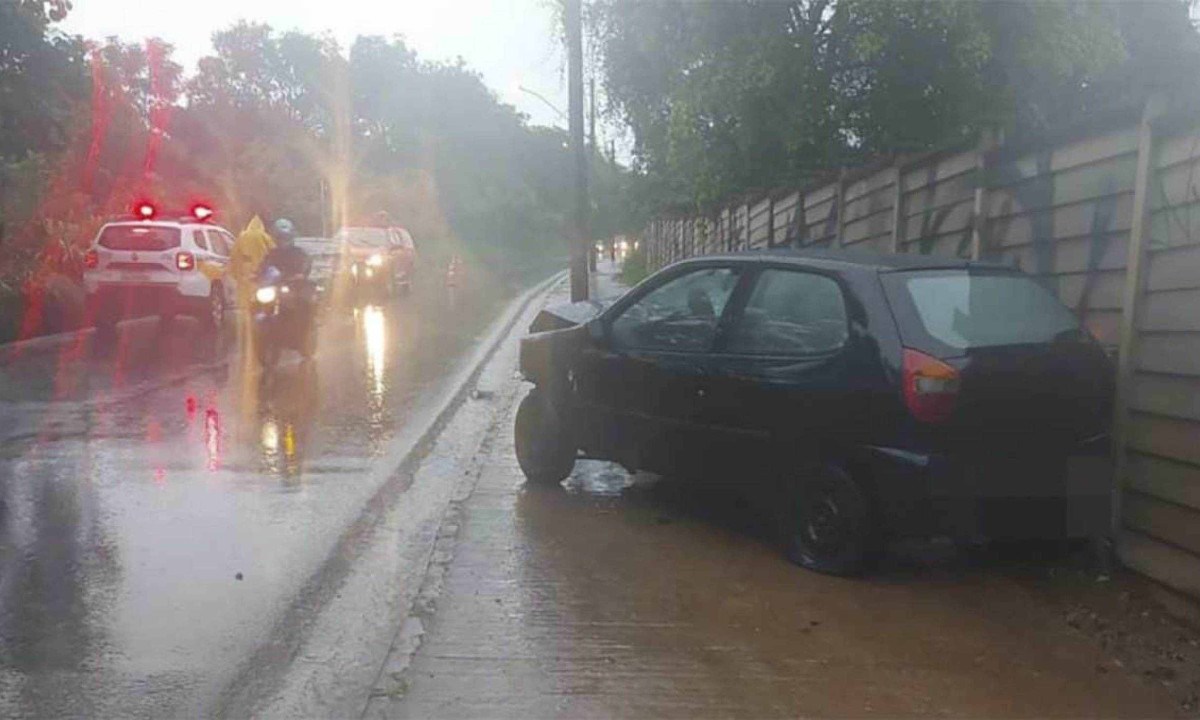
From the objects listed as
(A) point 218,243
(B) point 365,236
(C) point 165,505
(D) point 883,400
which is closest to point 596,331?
(D) point 883,400

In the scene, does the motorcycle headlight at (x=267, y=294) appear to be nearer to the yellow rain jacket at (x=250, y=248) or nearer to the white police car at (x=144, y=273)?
the yellow rain jacket at (x=250, y=248)

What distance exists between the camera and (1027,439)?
642 centimetres

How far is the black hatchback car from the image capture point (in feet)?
20.6

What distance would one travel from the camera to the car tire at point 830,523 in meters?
6.51

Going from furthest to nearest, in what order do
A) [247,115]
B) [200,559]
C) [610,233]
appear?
[610,233] → [247,115] → [200,559]

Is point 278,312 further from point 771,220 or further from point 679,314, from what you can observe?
point 679,314

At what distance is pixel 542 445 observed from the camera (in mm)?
8859

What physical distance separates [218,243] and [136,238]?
6.38 feet

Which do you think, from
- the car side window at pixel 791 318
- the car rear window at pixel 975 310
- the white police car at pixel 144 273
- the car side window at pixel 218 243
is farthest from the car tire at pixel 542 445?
the car side window at pixel 218 243

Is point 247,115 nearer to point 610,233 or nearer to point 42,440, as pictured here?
point 610,233

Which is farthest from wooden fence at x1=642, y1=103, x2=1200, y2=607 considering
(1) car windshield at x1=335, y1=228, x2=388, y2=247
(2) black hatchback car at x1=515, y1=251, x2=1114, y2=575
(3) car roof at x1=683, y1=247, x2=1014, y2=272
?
(1) car windshield at x1=335, y1=228, x2=388, y2=247

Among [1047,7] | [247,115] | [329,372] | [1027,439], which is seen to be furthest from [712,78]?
[247,115]

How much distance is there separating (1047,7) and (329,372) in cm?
846

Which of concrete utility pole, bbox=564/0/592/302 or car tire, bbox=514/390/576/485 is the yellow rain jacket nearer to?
concrete utility pole, bbox=564/0/592/302
